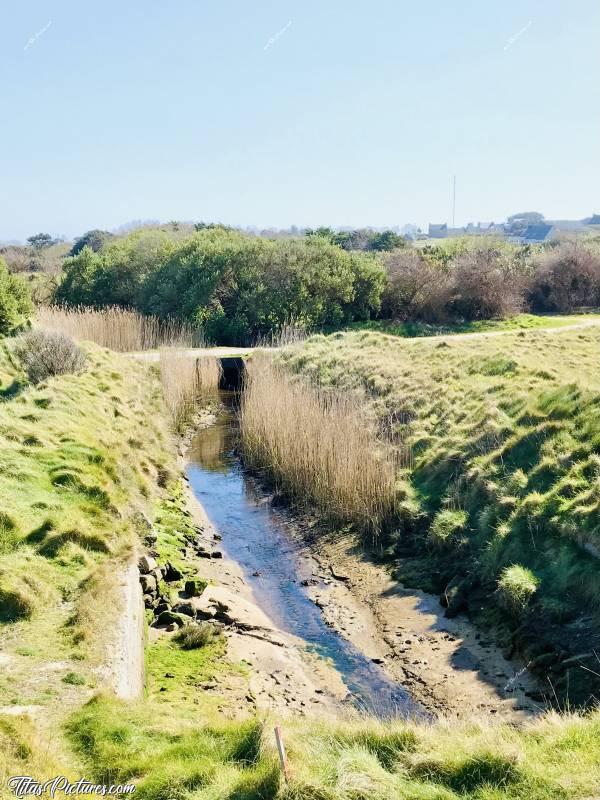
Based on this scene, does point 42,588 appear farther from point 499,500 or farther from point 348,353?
point 348,353

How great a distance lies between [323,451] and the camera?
15.3m

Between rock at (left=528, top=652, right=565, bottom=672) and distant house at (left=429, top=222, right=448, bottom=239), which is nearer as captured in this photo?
rock at (left=528, top=652, right=565, bottom=672)

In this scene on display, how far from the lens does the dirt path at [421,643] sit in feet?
29.4

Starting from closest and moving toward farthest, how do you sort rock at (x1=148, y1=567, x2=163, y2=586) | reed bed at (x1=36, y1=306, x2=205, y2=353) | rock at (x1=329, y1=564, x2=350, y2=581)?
1. rock at (x1=148, y1=567, x2=163, y2=586)
2. rock at (x1=329, y1=564, x2=350, y2=581)
3. reed bed at (x1=36, y1=306, x2=205, y2=353)

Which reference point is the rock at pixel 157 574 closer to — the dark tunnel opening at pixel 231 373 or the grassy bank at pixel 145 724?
the grassy bank at pixel 145 724

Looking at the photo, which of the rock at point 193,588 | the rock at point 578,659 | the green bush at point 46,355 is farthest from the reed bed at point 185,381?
the rock at point 578,659

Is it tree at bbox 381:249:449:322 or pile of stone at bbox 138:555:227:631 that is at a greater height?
tree at bbox 381:249:449:322

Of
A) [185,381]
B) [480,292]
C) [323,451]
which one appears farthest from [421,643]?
[480,292]

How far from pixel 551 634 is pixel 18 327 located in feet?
56.6

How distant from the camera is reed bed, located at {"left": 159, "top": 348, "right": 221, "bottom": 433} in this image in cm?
2264

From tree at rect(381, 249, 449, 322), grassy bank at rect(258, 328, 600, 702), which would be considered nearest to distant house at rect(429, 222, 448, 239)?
tree at rect(381, 249, 449, 322)

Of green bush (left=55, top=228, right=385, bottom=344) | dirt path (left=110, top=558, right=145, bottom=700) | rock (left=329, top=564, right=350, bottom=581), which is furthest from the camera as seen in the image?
green bush (left=55, top=228, right=385, bottom=344)

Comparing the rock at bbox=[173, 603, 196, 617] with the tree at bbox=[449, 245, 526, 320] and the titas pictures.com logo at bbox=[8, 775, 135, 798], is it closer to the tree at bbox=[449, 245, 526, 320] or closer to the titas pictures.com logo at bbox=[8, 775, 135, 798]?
the titas pictures.com logo at bbox=[8, 775, 135, 798]

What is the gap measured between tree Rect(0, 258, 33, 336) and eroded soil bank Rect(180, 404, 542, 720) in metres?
9.80
